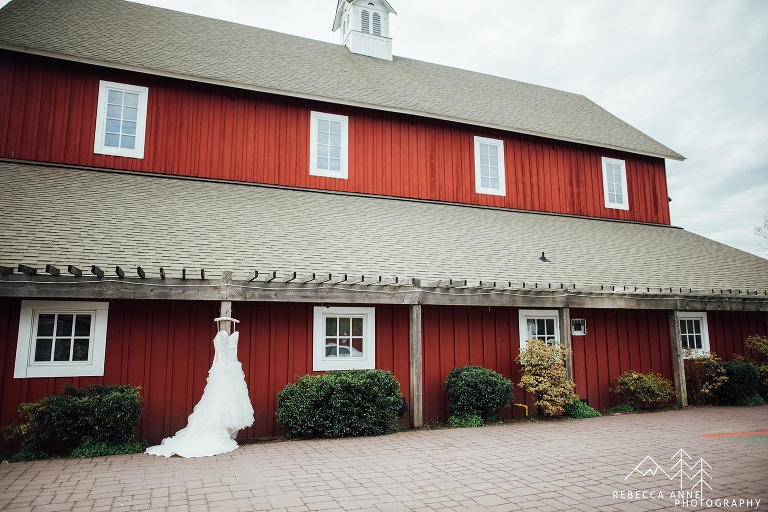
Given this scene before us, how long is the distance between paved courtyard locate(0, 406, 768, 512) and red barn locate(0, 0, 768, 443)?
1.83 meters

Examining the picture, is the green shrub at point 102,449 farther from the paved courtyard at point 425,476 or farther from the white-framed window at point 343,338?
the white-framed window at point 343,338

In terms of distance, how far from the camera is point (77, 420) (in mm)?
6930

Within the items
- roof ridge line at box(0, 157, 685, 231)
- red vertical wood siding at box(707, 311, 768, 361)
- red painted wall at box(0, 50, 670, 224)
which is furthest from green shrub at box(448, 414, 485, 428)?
red vertical wood siding at box(707, 311, 768, 361)

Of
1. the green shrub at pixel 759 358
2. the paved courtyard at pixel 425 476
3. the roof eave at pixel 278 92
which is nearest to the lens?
the paved courtyard at pixel 425 476

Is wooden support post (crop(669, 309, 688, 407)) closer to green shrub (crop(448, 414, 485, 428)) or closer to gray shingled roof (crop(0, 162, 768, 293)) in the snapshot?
gray shingled roof (crop(0, 162, 768, 293))

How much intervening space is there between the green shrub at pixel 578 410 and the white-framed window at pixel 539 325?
52.2 inches

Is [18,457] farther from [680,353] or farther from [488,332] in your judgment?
[680,353]

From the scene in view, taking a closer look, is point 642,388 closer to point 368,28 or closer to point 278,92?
point 278,92

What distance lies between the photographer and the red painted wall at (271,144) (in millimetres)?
10039

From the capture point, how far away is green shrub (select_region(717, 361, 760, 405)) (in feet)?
37.7

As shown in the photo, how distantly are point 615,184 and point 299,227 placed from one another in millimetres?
10623

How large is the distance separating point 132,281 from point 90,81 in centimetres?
564

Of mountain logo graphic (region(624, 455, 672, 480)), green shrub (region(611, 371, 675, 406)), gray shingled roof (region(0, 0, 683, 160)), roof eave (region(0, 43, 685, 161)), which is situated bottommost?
mountain logo graphic (region(624, 455, 672, 480))

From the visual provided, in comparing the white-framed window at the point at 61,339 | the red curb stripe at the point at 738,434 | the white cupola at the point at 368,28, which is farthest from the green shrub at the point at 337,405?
the white cupola at the point at 368,28
